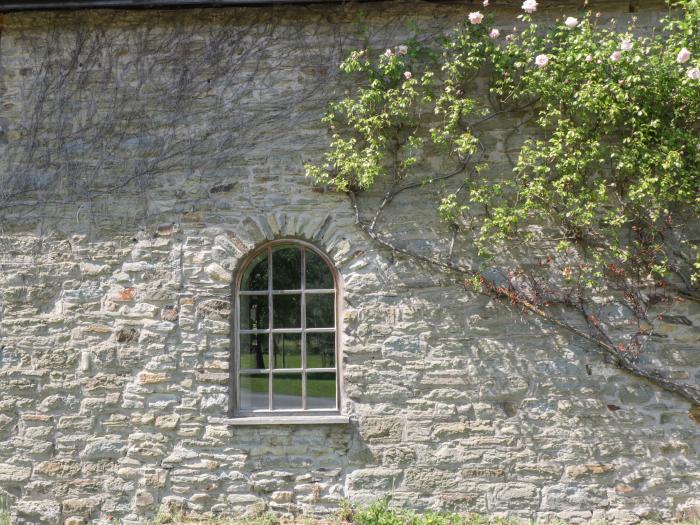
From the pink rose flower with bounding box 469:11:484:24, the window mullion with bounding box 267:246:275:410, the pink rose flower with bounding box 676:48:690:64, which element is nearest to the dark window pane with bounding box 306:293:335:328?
the window mullion with bounding box 267:246:275:410

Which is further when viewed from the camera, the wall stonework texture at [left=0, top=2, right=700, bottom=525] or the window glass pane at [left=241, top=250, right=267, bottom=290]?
the window glass pane at [left=241, top=250, right=267, bottom=290]

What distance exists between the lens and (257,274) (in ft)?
16.8

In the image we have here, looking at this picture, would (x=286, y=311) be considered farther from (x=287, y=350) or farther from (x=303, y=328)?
(x=287, y=350)

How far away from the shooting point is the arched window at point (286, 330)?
200 inches

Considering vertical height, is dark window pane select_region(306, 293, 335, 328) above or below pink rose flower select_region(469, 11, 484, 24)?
below

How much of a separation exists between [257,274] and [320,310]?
0.60 metres

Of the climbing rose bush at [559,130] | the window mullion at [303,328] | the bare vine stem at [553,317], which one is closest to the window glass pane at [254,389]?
the window mullion at [303,328]

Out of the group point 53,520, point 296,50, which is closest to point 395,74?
point 296,50

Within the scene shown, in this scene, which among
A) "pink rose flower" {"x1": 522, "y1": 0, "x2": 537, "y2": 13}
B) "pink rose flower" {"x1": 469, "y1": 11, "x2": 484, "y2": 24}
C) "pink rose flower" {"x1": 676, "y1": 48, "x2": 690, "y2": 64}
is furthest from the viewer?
"pink rose flower" {"x1": 469, "y1": 11, "x2": 484, "y2": 24}

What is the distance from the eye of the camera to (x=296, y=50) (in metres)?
5.20

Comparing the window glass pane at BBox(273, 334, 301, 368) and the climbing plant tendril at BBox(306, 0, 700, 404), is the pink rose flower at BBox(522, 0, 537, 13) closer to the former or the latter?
the climbing plant tendril at BBox(306, 0, 700, 404)

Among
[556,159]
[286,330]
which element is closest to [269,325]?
[286,330]

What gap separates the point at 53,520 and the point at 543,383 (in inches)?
Answer: 158

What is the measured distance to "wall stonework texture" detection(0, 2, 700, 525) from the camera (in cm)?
481
